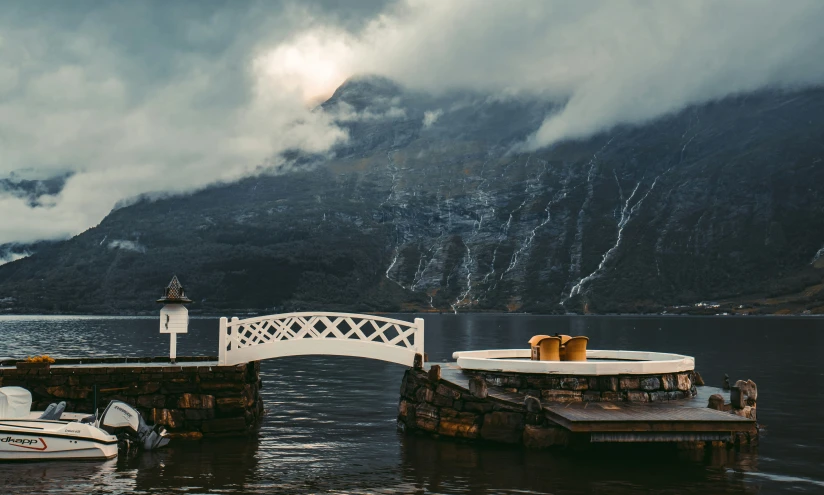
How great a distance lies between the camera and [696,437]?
20.6 m

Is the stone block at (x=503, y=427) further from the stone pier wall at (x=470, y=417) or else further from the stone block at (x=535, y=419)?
the stone block at (x=535, y=419)

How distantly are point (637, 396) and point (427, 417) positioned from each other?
24.5 ft

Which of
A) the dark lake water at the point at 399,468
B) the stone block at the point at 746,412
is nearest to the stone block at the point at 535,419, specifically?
the dark lake water at the point at 399,468

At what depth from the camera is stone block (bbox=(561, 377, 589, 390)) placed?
24016 millimetres

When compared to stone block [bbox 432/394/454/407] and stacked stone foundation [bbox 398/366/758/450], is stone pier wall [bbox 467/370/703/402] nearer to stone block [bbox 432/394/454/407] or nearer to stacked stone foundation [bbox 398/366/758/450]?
stacked stone foundation [bbox 398/366/758/450]

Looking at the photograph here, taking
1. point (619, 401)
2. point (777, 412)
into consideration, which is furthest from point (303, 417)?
point (777, 412)

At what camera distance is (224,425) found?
26281 mm

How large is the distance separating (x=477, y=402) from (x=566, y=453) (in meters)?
3.43

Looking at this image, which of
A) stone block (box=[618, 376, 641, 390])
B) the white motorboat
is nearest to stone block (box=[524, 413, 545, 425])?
stone block (box=[618, 376, 641, 390])

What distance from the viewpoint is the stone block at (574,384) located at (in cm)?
2402

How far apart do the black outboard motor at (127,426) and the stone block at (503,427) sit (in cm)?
1135

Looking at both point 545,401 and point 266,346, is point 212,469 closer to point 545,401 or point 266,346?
point 266,346

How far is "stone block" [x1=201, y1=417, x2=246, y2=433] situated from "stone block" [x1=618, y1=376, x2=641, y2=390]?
1405cm

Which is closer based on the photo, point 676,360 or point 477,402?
point 477,402
